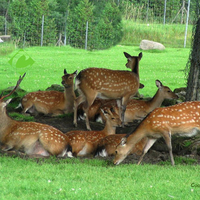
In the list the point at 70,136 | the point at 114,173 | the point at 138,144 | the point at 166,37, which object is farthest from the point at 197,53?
the point at 166,37

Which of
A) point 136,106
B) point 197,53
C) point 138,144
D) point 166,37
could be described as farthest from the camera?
point 166,37

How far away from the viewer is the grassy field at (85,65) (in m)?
15.9

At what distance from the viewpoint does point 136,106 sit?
9.68 meters

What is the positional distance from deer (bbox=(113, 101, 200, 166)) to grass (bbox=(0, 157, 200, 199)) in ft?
1.36

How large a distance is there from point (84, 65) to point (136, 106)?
11052 millimetres

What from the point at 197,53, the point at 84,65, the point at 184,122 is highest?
the point at 197,53

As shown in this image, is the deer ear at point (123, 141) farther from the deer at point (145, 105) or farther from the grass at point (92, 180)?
the deer at point (145, 105)

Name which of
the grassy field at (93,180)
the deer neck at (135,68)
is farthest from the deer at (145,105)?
the grassy field at (93,180)

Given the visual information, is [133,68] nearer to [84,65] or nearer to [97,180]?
[97,180]

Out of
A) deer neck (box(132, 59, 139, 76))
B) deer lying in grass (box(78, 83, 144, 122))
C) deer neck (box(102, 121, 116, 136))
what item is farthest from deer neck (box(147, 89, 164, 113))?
deer neck (box(102, 121, 116, 136))

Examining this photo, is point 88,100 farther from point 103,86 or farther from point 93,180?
point 93,180

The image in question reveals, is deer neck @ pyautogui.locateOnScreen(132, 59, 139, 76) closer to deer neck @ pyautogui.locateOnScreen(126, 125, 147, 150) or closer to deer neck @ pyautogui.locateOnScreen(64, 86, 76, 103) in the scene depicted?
deer neck @ pyautogui.locateOnScreen(64, 86, 76, 103)

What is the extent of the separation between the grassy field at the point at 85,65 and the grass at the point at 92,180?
8001 millimetres

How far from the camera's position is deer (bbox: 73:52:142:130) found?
8719mm
